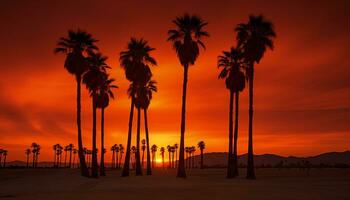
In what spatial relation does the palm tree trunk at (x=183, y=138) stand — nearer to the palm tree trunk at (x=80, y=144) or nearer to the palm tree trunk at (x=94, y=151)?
the palm tree trunk at (x=80, y=144)

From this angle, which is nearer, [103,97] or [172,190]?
[172,190]

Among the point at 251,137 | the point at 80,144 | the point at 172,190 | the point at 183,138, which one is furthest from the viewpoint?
the point at 80,144

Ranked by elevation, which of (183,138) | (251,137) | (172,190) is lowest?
(172,190)

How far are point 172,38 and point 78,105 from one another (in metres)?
15.7

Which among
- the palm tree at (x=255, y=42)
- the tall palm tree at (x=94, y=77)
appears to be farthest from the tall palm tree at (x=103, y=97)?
the palm tree at (x=255, y=42)

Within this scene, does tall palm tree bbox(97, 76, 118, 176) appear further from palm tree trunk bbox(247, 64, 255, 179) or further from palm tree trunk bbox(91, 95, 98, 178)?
palm tree trunk bbox(247, 64, 255, 179)

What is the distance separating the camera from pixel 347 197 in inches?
924

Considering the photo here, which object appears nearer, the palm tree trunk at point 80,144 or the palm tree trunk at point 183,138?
the palm tree trunk at point 183,138

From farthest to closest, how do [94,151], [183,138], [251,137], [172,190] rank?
[94,151], [183,138], [251,137], [172,190]

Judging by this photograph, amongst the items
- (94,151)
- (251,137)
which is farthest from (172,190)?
(94,151)

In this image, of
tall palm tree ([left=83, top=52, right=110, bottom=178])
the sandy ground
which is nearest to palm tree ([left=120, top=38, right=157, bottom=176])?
tall palm tree ([left=83, top=52, right=110, bottom=178])

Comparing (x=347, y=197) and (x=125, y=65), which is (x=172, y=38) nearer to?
(x=125, y=65)

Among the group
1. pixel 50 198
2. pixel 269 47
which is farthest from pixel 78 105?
pixel 50 198

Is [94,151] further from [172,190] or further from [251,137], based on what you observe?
[172,190]
